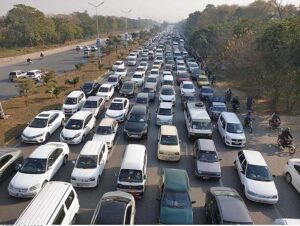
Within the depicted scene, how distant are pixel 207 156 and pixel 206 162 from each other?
1.36ft

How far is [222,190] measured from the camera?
1402cm

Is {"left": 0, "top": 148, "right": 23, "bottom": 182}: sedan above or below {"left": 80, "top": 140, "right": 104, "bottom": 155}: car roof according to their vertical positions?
below

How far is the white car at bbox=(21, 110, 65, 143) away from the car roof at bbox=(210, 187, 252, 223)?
12.4 meters

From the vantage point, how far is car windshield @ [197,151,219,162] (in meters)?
17.9

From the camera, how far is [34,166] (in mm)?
16125

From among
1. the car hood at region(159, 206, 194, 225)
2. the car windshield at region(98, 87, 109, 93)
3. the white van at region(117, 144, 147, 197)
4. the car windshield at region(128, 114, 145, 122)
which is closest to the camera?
the car hood at region(159, 206, 194, 225)

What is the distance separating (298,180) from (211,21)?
333 feet

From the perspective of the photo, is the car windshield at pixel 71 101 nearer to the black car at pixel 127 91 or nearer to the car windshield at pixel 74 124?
the car windshield at pixel 74 124

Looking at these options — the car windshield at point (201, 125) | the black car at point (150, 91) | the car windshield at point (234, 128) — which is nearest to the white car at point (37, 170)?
the car windshield at point (201, 125)

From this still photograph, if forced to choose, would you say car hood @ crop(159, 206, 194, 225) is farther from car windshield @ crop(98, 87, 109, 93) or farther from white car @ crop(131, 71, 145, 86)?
white car @ crop(131, 71, 145, 86)

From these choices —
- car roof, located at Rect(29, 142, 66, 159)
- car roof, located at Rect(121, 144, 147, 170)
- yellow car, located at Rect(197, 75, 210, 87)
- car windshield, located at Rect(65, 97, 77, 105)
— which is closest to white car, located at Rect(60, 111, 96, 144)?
car roof, located at Rect(29, 142, 66, 159)

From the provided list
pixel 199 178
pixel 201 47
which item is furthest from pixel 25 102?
pixel 201 47

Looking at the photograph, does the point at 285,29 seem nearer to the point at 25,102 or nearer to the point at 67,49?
the point at 25,102

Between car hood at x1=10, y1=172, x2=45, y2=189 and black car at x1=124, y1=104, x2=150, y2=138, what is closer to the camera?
car hood at x1=10, y1=172, x2=45, y2=189
